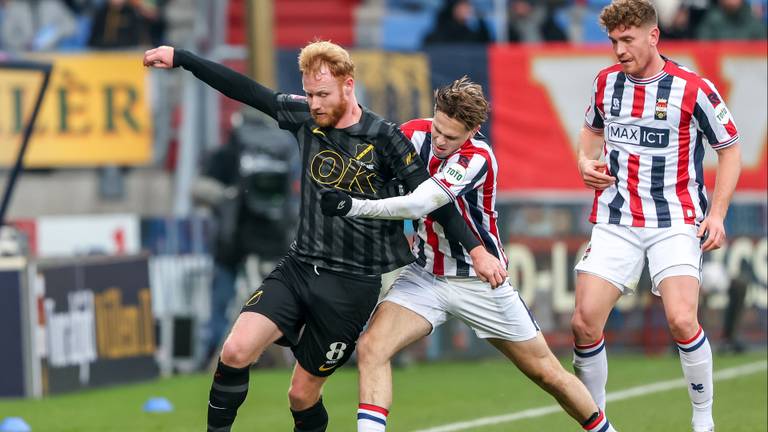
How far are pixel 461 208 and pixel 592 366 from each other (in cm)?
120

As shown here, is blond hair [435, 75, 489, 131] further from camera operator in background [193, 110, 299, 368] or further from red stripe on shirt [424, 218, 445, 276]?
camera operator in background [193, 110, 299, 368]

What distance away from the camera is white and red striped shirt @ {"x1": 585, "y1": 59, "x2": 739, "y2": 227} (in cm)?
772

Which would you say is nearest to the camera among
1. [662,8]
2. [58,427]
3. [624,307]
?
[58,427]

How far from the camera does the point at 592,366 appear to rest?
779 centimetres

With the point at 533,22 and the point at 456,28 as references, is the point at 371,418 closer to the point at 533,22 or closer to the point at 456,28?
the point at 456,28

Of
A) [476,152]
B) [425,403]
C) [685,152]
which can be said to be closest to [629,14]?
[685,152]

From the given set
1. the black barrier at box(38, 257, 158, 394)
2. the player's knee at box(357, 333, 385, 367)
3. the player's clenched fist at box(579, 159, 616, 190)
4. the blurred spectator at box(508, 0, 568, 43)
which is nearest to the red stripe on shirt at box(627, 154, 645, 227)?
the player's clenched fist at box(579, 159, 616, 190)

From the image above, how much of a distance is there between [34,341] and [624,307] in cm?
566

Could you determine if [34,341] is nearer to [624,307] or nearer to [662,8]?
[624,307]

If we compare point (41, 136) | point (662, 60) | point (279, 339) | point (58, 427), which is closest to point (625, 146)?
point (662, 60)

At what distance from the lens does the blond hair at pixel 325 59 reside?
6.94m

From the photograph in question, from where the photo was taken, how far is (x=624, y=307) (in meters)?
14.2

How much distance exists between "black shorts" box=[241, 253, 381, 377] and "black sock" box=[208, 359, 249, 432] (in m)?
0.30

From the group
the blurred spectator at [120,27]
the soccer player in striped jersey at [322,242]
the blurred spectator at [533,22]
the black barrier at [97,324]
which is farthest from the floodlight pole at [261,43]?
the soccer player in striped jersey at [322,242]
